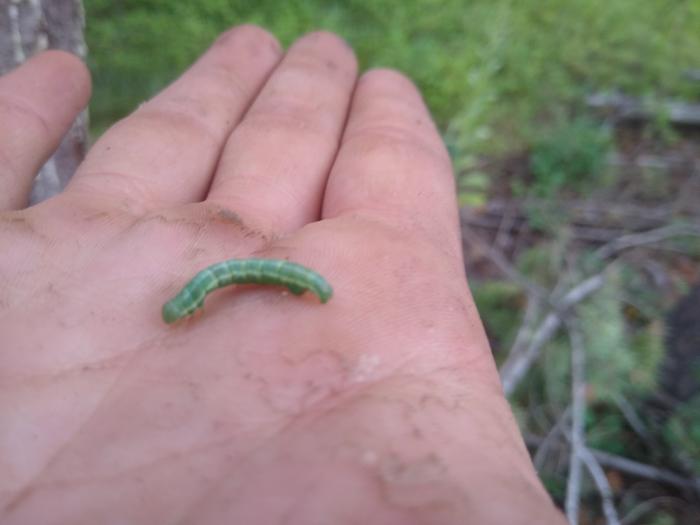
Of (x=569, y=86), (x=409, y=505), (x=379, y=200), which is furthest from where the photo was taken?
(x=569, y=86)

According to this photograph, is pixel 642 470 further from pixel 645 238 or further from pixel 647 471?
pixel 645 238

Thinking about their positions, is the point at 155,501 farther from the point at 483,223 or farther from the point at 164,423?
the point at 483,223

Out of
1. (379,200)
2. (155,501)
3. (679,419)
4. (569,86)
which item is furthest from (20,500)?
(569,86)

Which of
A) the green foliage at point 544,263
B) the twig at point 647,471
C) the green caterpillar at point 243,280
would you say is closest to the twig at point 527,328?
the green foliage at point 544,263

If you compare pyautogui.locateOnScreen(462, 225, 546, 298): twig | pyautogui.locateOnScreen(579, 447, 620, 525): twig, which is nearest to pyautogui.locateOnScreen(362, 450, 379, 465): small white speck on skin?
pyautogui.locateOnScreen(579, 447, 620, 525): twig

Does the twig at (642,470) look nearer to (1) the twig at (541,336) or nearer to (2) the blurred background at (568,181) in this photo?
(2) the blurred background at (568,181)

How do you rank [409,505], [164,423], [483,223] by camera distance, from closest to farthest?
[409,505] < [164,423] < [483,223]

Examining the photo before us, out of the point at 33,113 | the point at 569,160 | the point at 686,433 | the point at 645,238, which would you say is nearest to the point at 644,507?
the point at 686,433
